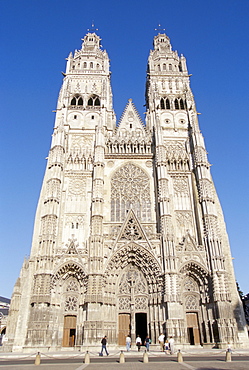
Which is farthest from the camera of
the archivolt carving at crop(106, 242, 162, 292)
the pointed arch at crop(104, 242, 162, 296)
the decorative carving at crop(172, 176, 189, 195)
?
the decorative carving at crop(172, 176, 189, 195)

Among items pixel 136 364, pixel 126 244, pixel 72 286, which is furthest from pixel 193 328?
pixel 136 364

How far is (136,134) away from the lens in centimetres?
2959

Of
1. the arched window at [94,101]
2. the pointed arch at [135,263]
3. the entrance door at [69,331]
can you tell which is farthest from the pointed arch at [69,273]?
the arched window at [94,101]

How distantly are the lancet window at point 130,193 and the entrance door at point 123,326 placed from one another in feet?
23.9

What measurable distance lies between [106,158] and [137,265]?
1030cm

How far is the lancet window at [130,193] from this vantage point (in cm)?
2497

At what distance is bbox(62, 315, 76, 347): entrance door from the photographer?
66.9ft

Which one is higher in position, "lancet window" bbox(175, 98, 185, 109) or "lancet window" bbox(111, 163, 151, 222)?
"lancet window" bbox(175, 98, 185, 109)

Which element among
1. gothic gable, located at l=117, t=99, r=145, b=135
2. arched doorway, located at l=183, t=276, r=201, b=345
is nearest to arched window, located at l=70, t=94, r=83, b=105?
gothic gable, located at l=117, t=99, r=145, b=135

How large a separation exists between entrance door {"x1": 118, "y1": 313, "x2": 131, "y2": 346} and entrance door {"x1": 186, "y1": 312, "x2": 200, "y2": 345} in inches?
167

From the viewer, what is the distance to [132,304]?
2141 cm

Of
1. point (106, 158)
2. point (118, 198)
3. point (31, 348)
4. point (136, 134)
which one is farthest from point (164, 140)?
point (31, 348)

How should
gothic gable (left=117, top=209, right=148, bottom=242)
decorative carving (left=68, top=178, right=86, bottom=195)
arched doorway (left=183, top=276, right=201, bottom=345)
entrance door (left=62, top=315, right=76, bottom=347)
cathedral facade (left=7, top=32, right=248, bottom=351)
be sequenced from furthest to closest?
Result: decorative carving (left=68, top=178, right=86, bottom=195) → gothic gable (left=117, top=209, right=148, bottom=242) → arched doorway (left=183, top=276, right=201, bottom=345) → entrance door (left=62, top=315, right=76, bottom=347) → cathedral facade (left=7, top=32, right=248, bottom=351)

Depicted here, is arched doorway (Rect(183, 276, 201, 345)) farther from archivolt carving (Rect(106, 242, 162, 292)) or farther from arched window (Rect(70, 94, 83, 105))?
arched window (Rect(70, 94, 83, 105))
